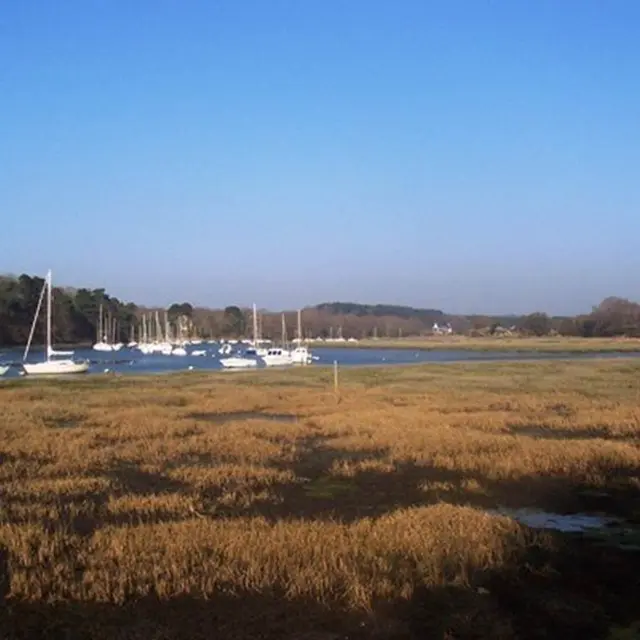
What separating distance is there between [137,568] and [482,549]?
443cm

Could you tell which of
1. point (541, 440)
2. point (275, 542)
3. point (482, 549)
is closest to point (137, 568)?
point (275, 542)

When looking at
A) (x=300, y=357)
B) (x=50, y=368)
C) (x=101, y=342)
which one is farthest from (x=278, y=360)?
(x=101, y=342)

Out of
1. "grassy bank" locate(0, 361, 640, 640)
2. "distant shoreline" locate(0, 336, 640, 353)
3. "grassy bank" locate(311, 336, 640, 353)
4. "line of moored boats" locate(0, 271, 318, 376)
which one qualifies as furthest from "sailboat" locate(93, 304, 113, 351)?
"grassy bank" locate(0, 361, 640, 640)

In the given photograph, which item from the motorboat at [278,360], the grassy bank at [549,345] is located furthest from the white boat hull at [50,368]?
the grassy bank at [549,345]

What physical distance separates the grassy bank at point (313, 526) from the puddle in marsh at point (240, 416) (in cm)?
75

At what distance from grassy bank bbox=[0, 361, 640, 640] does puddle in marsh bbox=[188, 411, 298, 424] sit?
0.75 metres

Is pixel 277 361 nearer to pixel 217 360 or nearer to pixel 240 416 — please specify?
pixel 217 360

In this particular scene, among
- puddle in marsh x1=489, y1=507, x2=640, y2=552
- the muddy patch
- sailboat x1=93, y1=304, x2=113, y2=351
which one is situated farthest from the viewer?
sailboat x1=93, y1=304, x2=113, y2=351

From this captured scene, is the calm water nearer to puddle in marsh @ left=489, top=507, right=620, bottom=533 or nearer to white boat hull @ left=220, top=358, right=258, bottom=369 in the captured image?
white boat hull @ left=220, top=358, right=258, bottom=369

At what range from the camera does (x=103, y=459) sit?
19109mm

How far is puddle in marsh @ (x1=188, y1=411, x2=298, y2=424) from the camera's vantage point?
3017cm

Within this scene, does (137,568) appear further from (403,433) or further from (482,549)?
(403,433)

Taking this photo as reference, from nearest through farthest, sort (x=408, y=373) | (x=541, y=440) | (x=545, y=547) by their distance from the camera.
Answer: (x=545, y=547)
(x=541, y=440)
(x=408, y=373)

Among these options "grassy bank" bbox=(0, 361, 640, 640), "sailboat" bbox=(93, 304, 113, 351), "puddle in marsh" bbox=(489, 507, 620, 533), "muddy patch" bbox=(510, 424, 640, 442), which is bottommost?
"puddle in marsh" bbox=(489, 507, 620, 533)
